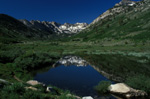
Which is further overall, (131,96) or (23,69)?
(23,69)

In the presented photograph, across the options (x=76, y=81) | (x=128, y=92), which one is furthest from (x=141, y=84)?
(x=76, y=81)

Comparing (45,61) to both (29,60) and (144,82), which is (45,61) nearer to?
(29,60)

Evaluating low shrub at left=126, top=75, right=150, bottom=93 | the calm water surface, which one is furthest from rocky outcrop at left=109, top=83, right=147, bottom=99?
the calm water surface

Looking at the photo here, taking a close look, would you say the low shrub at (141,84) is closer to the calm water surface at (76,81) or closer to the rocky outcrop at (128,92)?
the rocky outcrop at (128,92)

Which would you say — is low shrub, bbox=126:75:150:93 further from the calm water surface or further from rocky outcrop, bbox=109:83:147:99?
the calm water surface

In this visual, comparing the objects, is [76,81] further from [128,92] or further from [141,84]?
[141,84]

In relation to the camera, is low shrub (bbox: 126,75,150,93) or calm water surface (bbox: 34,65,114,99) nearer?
low shrub (bbox: 126,75,150,93)

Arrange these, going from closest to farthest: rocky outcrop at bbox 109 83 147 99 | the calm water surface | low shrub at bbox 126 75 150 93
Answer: rocky outcrop at bbox 109 83 147 99, low shrub at bbox 126 75 150 93, the calm water surface

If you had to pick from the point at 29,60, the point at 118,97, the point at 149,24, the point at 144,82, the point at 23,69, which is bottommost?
the point at 118,97

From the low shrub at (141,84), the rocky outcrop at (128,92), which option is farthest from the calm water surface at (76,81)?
the low shrub at (141,84)

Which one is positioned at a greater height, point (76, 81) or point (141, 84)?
point (141, 84)

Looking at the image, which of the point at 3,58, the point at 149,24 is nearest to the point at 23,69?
the point at 3,58

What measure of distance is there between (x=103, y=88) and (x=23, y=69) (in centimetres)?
2195

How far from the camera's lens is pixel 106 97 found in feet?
51.7
